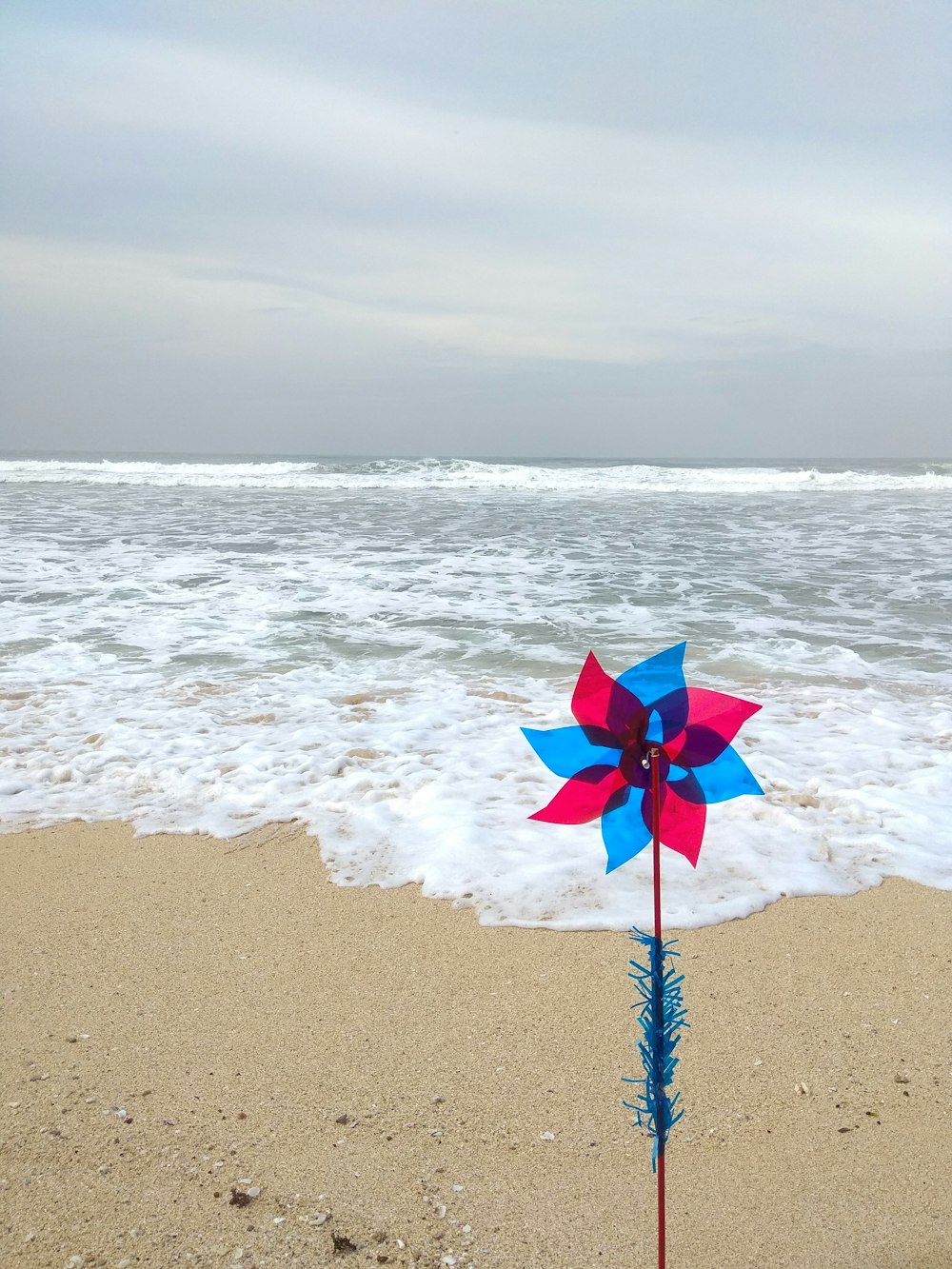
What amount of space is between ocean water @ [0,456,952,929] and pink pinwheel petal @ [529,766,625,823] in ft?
5.35

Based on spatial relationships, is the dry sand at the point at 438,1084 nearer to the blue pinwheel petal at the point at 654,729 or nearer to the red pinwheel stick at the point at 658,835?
the red pinwheel stick at the point at 658,835

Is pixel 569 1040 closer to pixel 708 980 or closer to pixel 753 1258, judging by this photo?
pixel 708 980

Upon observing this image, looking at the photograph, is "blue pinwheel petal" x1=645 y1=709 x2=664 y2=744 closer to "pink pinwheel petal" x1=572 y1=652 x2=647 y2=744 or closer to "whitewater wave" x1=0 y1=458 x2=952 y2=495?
"pink pinwheel petal" x1=572 y1=652 x2=647 y2=744

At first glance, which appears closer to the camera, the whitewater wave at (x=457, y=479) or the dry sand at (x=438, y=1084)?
the dry sand at (x=438, y=1084)

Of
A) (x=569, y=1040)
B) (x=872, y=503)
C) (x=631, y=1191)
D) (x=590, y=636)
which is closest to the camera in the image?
(x=631, y=1191)

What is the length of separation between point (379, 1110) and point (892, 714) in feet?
12.7

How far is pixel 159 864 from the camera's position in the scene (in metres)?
3.30

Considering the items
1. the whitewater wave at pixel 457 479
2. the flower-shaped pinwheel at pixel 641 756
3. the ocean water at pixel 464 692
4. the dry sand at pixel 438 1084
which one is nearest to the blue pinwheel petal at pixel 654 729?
the flower-shaped pinwheel at pixel 641 756

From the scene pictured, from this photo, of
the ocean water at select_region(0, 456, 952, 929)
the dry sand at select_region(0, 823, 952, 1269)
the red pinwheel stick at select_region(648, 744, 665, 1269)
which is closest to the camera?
the red pinwheel stick at select_region(648, 744, 665, 1269)

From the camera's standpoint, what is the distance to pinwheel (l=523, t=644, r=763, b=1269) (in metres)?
1.38

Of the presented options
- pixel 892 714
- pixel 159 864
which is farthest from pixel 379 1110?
pixel 892 714

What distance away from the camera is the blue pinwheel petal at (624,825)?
55.2 inches

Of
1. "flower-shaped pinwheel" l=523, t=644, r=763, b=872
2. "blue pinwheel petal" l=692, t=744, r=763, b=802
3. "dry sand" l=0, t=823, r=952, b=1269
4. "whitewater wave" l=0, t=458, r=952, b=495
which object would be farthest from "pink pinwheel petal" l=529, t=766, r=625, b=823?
"whitewater wave" l=0, t=458, r=952, b=495

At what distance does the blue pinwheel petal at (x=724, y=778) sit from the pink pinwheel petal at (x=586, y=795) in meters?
0.12
